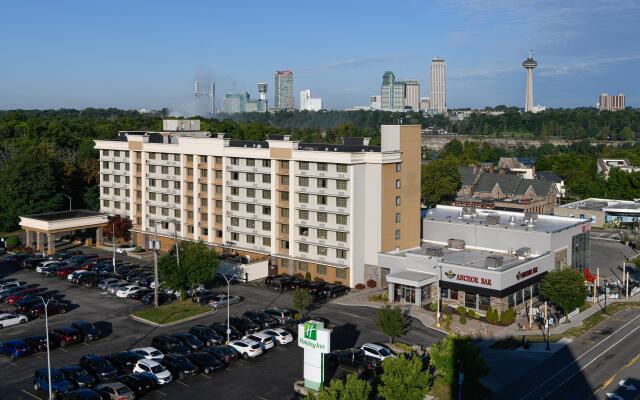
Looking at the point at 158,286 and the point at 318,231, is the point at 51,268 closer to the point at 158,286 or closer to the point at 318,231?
the point at 158,286

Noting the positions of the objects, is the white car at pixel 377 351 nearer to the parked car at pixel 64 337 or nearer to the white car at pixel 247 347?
the white car at pixel 247 347

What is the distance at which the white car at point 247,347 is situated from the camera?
5159 cm

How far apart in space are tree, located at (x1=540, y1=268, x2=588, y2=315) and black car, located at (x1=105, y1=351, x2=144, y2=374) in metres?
36.3

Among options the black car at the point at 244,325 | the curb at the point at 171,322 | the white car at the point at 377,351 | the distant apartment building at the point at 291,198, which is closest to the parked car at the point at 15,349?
the curb at the point at 171,322

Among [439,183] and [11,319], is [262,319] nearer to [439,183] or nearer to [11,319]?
[11,319]

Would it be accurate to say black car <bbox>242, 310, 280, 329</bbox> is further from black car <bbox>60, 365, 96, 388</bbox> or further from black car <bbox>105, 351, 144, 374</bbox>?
black car <bbox>60, 365, 96, 388</bbox>

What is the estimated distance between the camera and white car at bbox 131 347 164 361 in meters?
49.5

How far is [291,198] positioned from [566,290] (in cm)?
3163

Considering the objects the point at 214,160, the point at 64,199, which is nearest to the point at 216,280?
the point at 214,160

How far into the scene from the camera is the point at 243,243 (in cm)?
8344

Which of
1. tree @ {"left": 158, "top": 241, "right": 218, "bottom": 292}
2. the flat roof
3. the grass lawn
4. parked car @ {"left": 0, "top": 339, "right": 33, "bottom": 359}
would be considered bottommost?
the grass lawn

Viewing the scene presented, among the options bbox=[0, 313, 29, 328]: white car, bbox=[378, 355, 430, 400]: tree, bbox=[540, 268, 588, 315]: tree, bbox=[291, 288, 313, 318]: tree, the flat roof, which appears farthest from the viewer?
the flat roof

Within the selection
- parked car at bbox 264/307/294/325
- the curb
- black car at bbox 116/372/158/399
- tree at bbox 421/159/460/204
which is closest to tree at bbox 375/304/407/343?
parked car at bbox 264/307/294/325

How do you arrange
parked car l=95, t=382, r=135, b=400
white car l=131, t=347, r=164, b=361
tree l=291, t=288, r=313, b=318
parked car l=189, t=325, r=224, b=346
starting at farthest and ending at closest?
tree l=291, t=288, r=313, b=318
parked car l=189, t=325, r=224, b=346
white car l=131, t=347, r=164, b=361
parked car l=95, t=382, r=135, b=400
